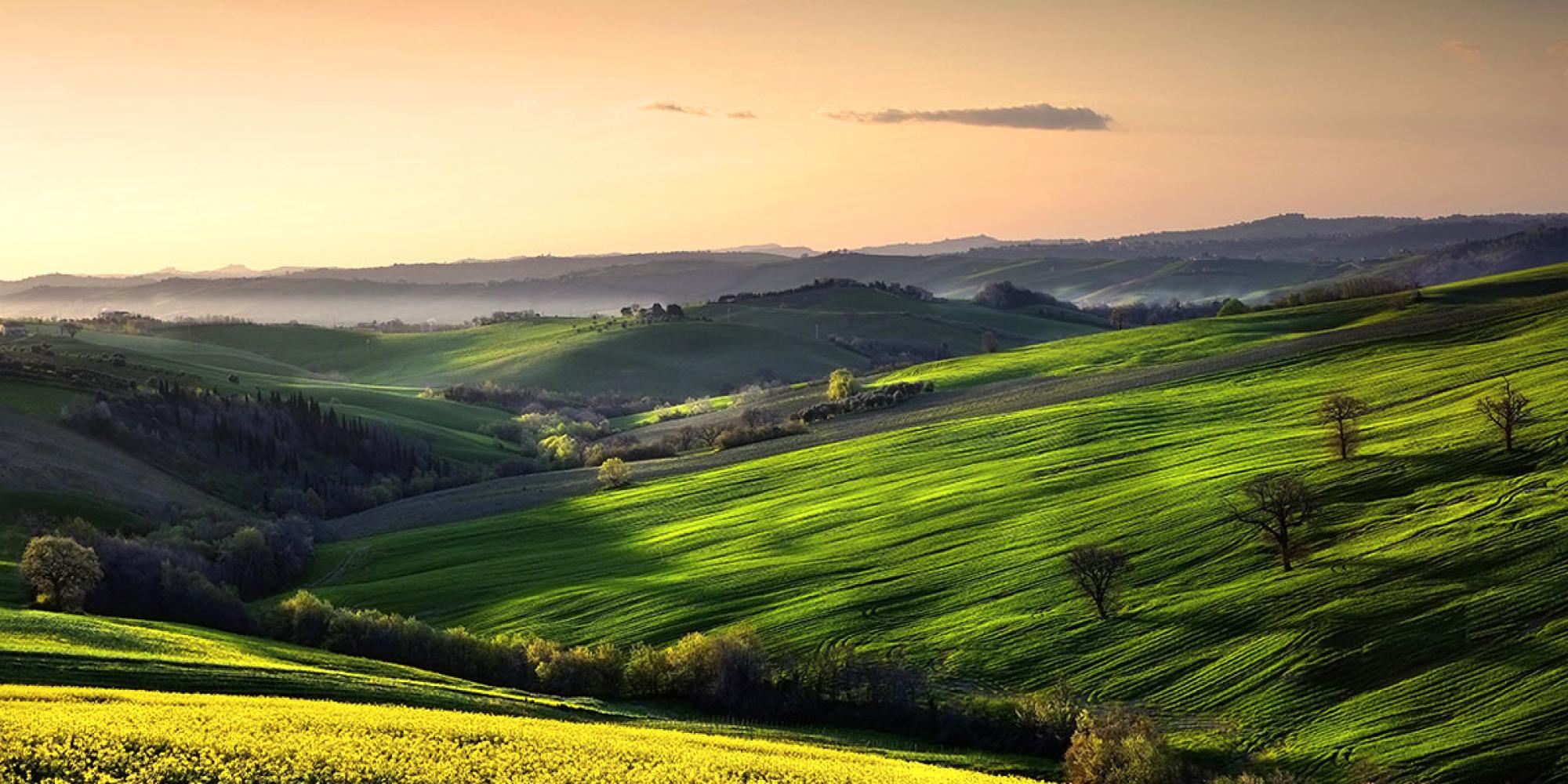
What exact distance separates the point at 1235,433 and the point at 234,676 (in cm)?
6769

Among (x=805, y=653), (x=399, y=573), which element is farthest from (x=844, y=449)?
(x=805, y=653)

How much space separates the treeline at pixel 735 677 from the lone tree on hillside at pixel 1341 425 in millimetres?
29375

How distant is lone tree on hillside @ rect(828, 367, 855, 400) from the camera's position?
6142 inches

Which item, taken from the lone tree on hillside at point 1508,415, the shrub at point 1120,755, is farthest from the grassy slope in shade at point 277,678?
the lone tree on hillside at point 1508,415

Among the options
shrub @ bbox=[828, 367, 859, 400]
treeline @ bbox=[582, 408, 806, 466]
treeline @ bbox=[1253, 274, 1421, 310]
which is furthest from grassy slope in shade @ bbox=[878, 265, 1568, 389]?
treeline @ bbox=[582, 408, 806, 466]

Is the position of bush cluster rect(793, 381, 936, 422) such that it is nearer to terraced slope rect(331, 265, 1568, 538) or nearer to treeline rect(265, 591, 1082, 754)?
terraced slope rect(331, 265, 1568, 538)

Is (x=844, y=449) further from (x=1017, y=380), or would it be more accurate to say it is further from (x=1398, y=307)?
(x=1398, y=307)

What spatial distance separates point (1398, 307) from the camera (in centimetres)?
14338

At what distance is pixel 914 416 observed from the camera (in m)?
129

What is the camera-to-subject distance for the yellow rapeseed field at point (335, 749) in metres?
28.2

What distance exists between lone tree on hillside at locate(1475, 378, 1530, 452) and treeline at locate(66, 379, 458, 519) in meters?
103

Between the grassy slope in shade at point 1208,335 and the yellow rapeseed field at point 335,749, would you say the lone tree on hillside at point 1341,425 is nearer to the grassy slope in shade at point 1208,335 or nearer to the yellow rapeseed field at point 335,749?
the yellow rapeseed field at point 335,749

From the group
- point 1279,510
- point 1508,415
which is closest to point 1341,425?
point 1508,415

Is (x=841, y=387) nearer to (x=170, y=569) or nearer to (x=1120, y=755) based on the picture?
(x=170, y=569)
